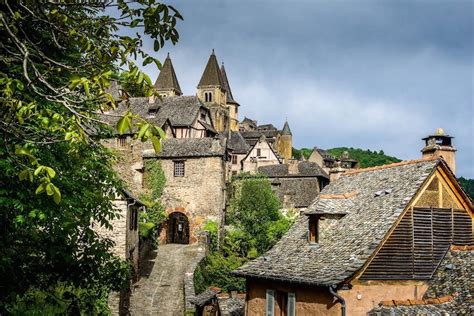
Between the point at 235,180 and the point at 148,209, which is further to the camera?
the point at 235,180

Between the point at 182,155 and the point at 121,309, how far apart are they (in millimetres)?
18265

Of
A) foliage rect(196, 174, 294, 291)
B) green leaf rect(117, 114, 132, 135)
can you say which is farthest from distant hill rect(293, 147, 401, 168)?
green leaf rect(117, 114, 132, 135)

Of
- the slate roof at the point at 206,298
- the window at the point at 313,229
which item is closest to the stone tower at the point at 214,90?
the slate roof at the point at 206,298

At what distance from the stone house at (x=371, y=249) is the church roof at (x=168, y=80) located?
3046 inches

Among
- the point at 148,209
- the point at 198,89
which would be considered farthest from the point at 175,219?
the point at 198,89

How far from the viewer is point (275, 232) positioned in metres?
42.2

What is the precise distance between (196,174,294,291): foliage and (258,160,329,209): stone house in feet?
16.4

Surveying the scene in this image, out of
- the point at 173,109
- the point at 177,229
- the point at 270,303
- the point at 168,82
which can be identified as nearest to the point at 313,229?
the point at 270,303

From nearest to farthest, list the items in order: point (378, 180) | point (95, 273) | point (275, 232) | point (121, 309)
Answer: point (95, 273) → point (378, 180) → point (121, 309) → point (275, 232)

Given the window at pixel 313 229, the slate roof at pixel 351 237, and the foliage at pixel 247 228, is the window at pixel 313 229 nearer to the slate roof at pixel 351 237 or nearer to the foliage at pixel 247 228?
the slate roof at pixel 351 237

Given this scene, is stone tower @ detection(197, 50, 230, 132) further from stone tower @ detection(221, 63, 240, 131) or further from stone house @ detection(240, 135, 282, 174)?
stone house @ detection(240, 135, 282, 174)

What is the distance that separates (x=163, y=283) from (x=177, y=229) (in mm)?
13336

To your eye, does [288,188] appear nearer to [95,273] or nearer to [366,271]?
[366,271]

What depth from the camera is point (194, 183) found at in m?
42.5
